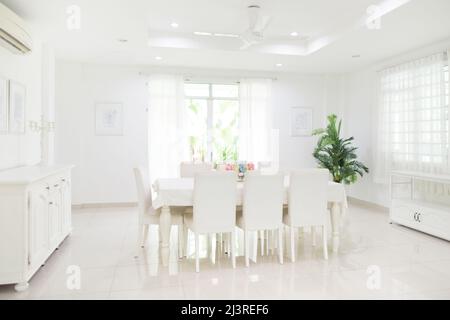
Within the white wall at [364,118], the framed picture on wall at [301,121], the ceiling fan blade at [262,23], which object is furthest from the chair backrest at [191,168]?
the white wall at [364,118]

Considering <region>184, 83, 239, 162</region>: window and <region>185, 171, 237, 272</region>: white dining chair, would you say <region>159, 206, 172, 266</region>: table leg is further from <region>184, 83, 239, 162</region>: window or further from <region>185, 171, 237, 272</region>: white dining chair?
<region>184, 83, 239, 162</region>: window

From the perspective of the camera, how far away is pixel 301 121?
24.8ft

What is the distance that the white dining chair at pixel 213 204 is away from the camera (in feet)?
11.4

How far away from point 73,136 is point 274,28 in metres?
3.81

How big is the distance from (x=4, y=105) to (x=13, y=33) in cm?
72

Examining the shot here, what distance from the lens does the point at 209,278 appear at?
3336mm

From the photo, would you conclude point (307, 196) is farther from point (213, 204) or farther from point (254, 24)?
point (254, 24)

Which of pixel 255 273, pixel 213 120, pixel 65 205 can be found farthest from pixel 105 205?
pixel 255 273

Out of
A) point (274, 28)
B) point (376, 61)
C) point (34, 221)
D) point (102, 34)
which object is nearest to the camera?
point (34, 221)

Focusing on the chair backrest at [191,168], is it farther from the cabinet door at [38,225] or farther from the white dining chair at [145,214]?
the cabinet door at [38,225]

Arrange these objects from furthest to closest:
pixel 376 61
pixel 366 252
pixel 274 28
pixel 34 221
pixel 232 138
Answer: pixel 232 138 < pixel 376 61 < pixel 274 28 < pixel 366 252 < pixel 34 221

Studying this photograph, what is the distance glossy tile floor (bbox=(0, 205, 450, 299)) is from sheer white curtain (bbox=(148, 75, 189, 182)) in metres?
2.17
